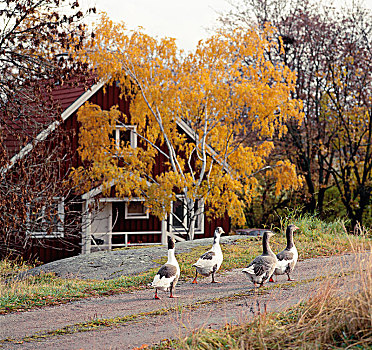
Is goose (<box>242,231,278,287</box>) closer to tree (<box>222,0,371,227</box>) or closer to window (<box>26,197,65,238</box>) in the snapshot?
window (<box>26,197,65,238</box>)

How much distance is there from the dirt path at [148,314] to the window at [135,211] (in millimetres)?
13883

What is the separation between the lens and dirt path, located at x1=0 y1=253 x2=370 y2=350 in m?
6.51

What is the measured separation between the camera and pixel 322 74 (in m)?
23.1

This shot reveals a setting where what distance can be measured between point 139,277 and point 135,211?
13.9 meters

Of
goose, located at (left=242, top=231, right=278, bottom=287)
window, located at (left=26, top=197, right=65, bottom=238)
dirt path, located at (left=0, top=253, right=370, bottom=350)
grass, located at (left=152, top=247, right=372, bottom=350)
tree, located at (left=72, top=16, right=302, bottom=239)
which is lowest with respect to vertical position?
dirt path, located at (left=0, top=253, right=370, bottom=350)

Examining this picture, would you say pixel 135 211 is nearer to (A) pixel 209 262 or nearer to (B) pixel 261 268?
(A) pixel 209 262

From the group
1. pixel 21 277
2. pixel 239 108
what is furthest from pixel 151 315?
pixel 239 108

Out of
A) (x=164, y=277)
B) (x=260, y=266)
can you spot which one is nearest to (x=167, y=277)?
(x=164, y=277)

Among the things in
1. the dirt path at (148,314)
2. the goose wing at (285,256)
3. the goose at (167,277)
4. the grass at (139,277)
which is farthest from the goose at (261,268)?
the grass at (139,277)

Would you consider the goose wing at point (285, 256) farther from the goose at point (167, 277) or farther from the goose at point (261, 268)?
the goose at point (167, 277)

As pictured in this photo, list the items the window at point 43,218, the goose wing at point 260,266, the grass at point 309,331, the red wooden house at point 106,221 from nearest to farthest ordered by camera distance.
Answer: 1. the grass at point 309,331
2. the goose wing at point 260,266
3. the window at point 43,218
4. the red wooden house at point 106,221

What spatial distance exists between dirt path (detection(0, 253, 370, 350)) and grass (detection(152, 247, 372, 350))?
262mm

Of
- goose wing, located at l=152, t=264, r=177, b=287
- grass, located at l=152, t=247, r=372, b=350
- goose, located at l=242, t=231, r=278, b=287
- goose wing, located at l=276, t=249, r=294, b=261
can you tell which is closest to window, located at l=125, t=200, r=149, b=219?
goose wing, located at l=276, t=249, r=294, b=261

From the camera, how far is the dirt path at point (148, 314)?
256 inches
